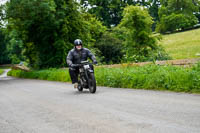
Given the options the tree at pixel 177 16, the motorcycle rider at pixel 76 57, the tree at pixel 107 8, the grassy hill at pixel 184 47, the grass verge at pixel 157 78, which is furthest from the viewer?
the tree at pixel 177 16

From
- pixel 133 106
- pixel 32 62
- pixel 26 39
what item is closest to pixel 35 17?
pixel 26 39

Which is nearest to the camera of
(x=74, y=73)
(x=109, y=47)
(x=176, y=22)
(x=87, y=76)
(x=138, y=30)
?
(x=87, y=76)

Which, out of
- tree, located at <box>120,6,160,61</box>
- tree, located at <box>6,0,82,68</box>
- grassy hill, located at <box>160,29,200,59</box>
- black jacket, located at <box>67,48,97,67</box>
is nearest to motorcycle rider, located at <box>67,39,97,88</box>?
black jacket, located at <box>67,48,97,67</box>

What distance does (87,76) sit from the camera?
10.2 m

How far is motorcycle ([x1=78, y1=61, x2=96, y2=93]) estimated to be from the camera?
10031mm

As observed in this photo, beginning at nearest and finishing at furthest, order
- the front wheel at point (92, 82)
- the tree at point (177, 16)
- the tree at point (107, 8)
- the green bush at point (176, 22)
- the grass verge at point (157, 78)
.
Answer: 1. the grass verge at point (157, 78)
2. the front wheel at point (92, 82)
3. the tree at point (107, 8)
4. the green bush at point (176, 22)
5. the tree at point (177, 16)

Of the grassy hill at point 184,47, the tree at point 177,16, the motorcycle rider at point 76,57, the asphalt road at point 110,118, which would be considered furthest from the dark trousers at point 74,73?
the tree at point 177,16

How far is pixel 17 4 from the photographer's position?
896 inches

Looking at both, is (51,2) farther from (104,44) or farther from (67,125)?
(67,125)

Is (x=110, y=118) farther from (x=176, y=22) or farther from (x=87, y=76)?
(x=176, y=22)

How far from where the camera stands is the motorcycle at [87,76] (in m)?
10.0

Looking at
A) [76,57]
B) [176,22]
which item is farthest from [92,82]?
[176,22]

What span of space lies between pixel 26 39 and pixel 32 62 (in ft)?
10.6

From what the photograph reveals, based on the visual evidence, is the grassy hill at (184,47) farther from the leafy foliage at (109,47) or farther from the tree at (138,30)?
the leafy foliage at (109,47)
